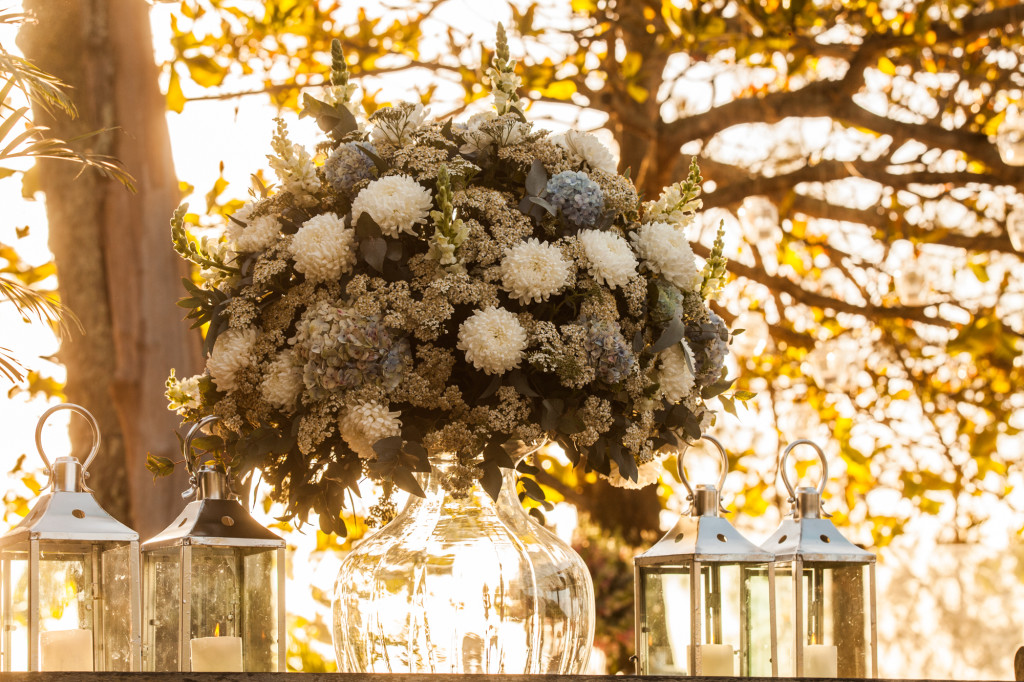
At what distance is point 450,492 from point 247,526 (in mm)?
231

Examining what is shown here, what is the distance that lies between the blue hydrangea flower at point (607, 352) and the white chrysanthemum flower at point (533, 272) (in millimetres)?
60

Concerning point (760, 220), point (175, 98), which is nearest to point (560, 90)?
point (760, 220)

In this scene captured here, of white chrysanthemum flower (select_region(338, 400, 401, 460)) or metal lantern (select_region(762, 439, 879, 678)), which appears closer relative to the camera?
white chrysanthemum flower (select_region(338, 400, 401, 460))

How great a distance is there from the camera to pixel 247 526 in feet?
4.00

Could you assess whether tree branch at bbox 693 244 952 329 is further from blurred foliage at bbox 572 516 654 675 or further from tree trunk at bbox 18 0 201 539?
tree trunk at bbox 18 0 201 539

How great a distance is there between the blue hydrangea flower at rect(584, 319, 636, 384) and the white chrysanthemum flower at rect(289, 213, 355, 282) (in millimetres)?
263

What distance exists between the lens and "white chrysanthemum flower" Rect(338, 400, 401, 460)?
41.8 inches

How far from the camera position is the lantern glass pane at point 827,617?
1276 mm

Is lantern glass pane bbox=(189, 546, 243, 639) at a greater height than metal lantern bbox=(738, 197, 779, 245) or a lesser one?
lesser

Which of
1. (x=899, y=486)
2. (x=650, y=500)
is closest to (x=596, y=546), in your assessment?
(x=650, y=500)

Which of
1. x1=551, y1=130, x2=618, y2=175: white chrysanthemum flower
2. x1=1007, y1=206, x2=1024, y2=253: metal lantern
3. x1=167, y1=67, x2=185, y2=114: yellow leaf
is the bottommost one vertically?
x1=551, y1=130, x2=618, y2=175: white chrysanthemum flower

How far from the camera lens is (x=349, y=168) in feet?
3.92

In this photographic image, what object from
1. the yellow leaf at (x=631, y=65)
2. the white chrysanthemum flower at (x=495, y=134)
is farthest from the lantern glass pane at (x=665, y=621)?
the yellow leaf at (x=631, y=65)

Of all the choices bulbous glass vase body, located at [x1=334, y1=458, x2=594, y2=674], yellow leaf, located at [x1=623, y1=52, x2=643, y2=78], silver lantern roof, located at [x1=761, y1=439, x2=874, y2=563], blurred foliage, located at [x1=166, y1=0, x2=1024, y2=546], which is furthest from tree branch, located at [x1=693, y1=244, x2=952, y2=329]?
bulbous glass vase body, located at [x1=334, y1=458, x2=594, y2=674]
